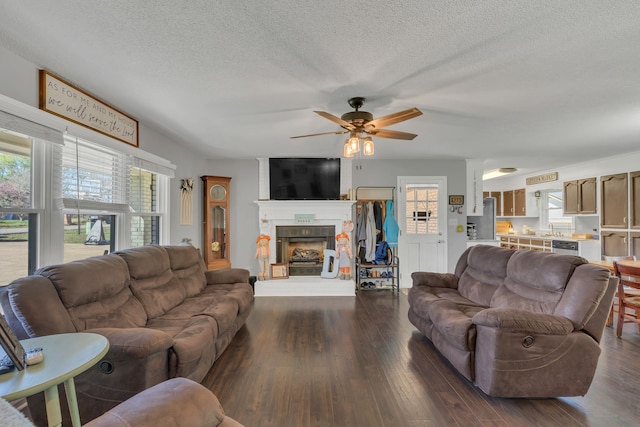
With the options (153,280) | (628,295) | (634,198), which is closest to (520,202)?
(634,198)

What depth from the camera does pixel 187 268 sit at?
3.34m

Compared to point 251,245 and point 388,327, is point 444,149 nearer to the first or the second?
point 388,327

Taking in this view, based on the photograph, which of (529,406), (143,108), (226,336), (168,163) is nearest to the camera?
(529,406)

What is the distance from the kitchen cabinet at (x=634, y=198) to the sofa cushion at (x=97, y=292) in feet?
22.6

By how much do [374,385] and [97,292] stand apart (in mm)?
2048

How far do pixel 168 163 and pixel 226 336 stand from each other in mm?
2424

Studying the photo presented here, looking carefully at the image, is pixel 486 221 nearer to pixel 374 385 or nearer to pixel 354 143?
pixel 354 143

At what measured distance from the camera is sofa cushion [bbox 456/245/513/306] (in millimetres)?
2844

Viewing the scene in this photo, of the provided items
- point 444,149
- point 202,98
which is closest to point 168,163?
point 202,98

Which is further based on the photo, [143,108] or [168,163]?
[168,163]

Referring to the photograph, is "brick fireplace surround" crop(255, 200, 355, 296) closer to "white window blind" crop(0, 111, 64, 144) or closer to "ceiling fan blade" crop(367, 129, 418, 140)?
"ceiling fan blade" crop(367, 129, 418, 140)

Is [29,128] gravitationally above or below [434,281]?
above

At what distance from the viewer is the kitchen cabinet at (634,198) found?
187 inches

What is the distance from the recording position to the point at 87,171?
2.70m
